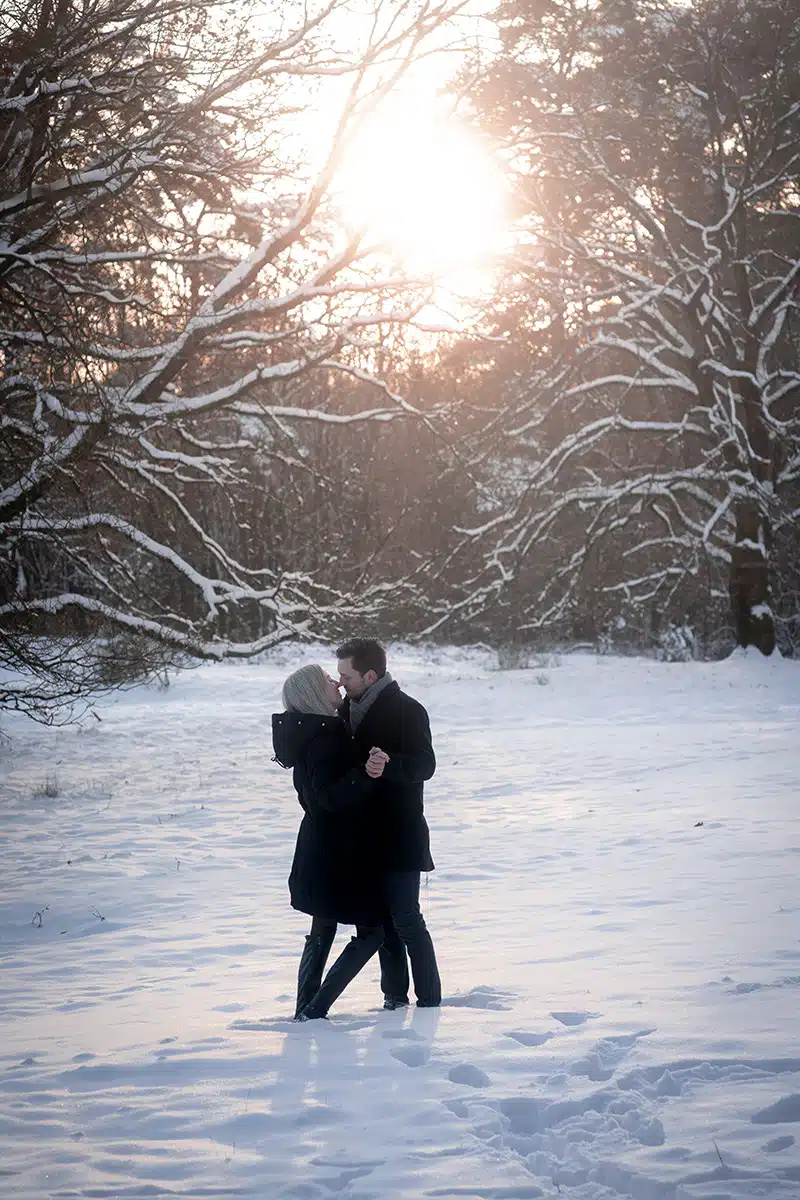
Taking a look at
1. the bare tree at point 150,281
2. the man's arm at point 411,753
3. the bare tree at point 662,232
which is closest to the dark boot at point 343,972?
the man's arm at point 411,753

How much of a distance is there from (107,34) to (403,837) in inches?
284

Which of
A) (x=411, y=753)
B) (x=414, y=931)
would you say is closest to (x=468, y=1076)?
(x=414, y=931)

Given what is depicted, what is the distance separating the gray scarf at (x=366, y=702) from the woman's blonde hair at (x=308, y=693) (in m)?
0.12

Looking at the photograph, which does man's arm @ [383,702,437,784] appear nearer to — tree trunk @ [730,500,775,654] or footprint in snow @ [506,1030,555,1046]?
footprint in snow @ [506,1030,555,1046]

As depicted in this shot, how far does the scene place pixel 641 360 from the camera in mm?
21016

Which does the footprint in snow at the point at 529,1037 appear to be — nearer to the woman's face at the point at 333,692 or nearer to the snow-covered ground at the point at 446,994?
the snow-covered ground at the point at 446,994

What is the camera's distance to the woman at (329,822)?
5285mm

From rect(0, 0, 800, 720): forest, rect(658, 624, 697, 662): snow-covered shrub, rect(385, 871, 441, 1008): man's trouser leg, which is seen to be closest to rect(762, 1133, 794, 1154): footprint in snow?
rect(385, 871, 441, 1008): man's trouser leg

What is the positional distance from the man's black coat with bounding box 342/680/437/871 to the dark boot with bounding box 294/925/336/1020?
1.57 feet

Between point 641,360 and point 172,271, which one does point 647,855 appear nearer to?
point 172,271

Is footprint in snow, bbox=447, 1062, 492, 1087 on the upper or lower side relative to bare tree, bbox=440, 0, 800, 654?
lower

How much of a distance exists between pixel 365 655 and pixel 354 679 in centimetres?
12

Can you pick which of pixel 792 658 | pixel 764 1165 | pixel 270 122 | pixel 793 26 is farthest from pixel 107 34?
pixel 792 658

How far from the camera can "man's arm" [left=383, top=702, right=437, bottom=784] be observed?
5301 mm
